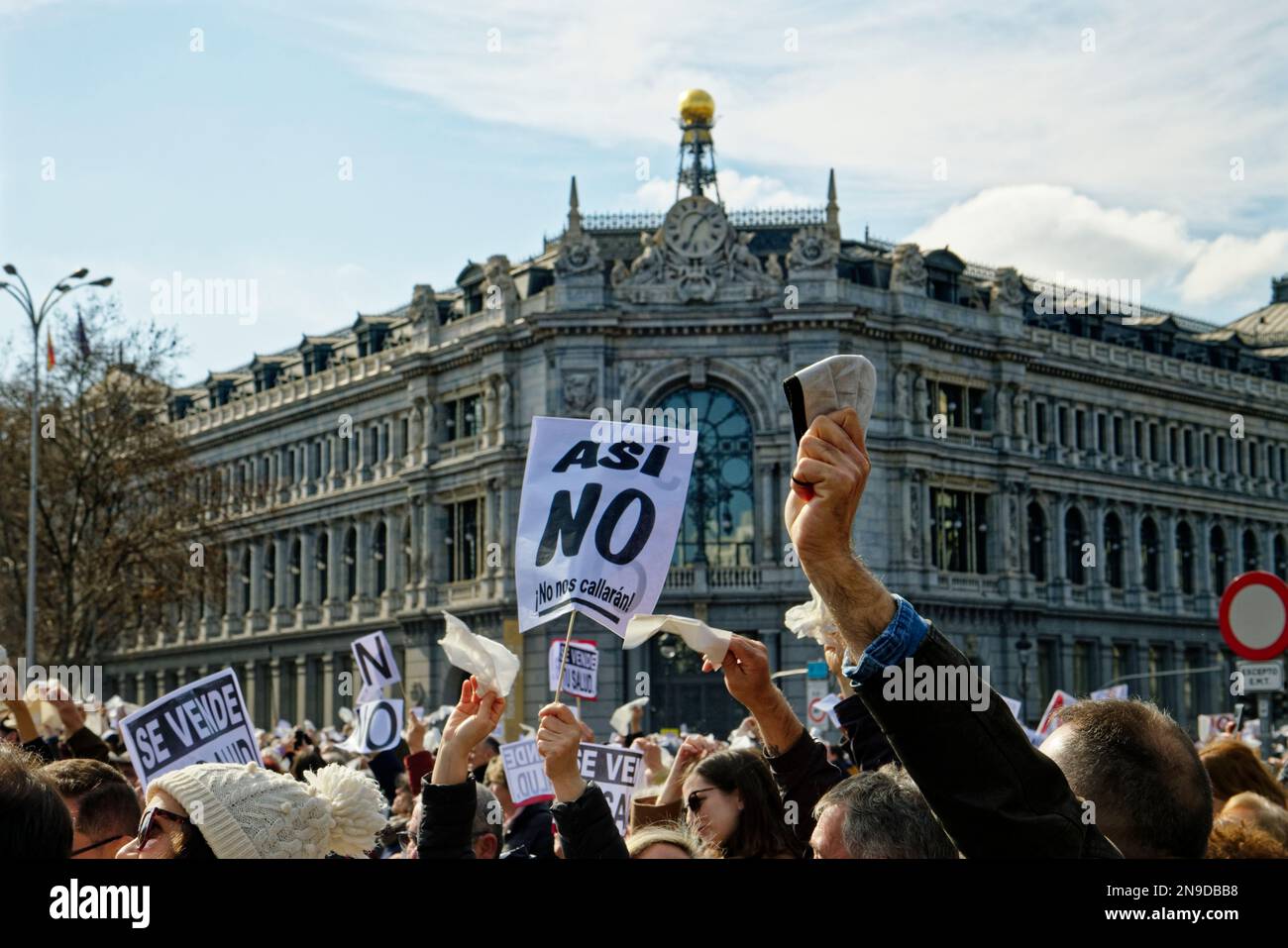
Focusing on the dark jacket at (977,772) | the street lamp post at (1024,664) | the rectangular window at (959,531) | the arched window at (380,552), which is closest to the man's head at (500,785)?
the dark jacket at (977,772)

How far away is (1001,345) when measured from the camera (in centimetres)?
6028

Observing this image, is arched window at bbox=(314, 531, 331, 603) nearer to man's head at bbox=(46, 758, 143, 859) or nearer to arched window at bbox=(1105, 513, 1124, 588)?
arched window at bbox=(1105, 513, 1124, 588)

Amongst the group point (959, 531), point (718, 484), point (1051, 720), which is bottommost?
point (1051, 720)

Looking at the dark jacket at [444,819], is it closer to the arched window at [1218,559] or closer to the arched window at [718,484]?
the arched window at [718,484]

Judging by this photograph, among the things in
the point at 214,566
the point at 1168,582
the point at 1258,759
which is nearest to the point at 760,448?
the point at 214,566

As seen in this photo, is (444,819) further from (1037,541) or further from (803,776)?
(1037,541)

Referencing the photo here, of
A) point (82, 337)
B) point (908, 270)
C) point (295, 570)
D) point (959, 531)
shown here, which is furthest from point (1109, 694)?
point (295, 570)

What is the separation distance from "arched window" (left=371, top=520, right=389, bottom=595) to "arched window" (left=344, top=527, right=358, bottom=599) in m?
1.58

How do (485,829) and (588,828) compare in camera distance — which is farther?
(485,829)

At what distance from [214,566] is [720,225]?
17774 mm

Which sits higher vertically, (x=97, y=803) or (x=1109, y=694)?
(x=1109, y=694)

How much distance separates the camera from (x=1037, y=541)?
63.2m

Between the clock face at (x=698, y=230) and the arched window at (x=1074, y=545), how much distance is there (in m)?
18.2

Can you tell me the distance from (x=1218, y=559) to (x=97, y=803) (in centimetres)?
7073
